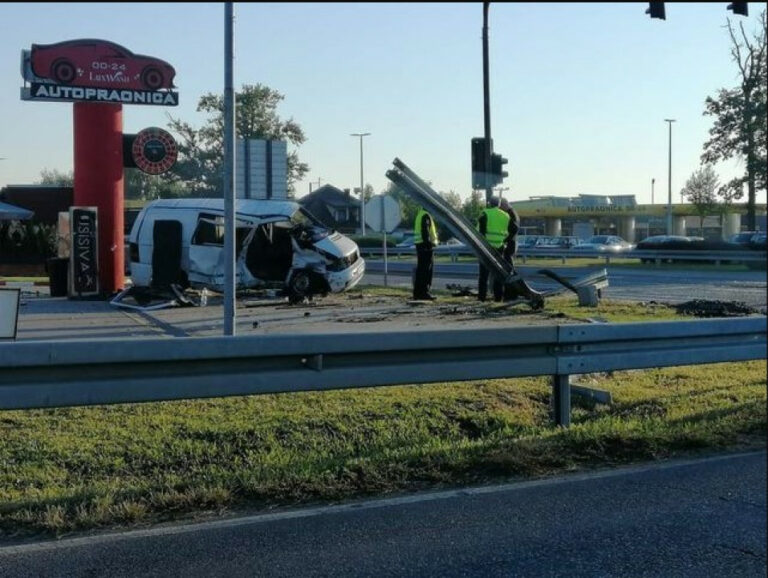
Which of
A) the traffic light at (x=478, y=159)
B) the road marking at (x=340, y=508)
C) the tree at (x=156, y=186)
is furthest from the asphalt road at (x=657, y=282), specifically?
the road marking at (x=340, y=508)

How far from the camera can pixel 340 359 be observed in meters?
6.05

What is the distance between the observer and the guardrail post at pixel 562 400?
6750 millimetres

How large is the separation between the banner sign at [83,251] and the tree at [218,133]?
3.30 meters

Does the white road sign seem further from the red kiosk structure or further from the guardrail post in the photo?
the guardrail post

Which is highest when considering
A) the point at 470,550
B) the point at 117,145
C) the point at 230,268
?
the point at 117,145

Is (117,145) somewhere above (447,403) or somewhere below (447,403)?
above

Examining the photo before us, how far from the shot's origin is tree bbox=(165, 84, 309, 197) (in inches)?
706

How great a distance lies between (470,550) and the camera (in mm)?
4355

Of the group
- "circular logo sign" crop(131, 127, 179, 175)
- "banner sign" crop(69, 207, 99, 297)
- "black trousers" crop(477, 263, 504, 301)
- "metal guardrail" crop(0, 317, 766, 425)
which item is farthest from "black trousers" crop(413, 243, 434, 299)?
"metal guardrail" crop(0, 317, 766, 425)

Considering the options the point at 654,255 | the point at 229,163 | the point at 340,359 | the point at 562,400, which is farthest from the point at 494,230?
the point at 654,255

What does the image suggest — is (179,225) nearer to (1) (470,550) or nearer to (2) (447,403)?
(2) (447,403)

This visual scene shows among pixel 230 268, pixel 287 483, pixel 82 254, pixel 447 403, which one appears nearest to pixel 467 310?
pixel 230 268

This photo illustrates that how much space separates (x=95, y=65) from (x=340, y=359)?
14.5 meters

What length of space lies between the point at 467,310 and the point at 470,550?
33.7 feet
